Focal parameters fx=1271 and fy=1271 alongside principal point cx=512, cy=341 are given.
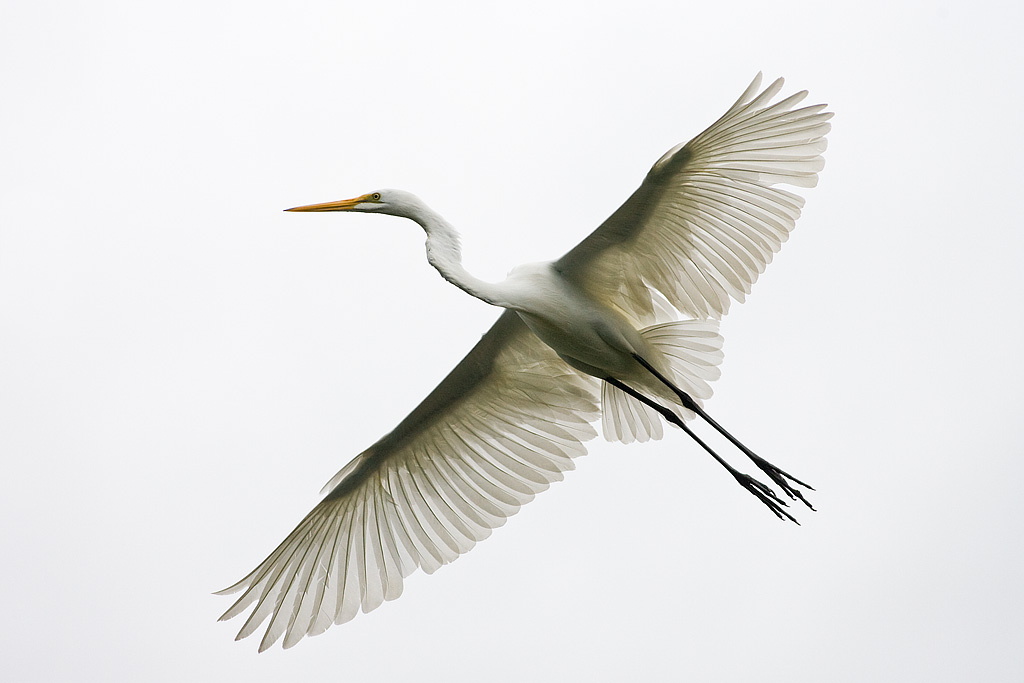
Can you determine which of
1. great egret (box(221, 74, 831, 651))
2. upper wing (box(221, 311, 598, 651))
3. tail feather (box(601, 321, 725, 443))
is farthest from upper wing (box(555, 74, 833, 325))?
upper wing (box(221, 311, 598, 651))

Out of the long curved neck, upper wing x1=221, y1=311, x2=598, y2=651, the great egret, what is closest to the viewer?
the long curved neck

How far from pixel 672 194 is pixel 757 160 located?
1.82ft

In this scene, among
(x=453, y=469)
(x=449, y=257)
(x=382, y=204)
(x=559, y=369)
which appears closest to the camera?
(x=449, y=257)

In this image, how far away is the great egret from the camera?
762 centimetres

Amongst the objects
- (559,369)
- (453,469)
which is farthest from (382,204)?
(453,469)

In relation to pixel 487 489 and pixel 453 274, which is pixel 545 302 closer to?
pixel 453 274

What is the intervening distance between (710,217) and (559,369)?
166 cm

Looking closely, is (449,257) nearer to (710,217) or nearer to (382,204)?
(382,204)

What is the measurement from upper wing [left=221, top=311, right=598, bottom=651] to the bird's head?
3.59ft

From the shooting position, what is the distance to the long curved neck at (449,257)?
7.43 m

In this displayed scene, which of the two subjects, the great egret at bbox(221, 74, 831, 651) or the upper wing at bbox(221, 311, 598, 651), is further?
the upper wing at bbox(221, 311, 598, 651)

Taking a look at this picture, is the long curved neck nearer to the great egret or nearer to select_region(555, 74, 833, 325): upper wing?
the great egret

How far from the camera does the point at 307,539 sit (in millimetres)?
8531

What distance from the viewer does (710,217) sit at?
25.8 feet
